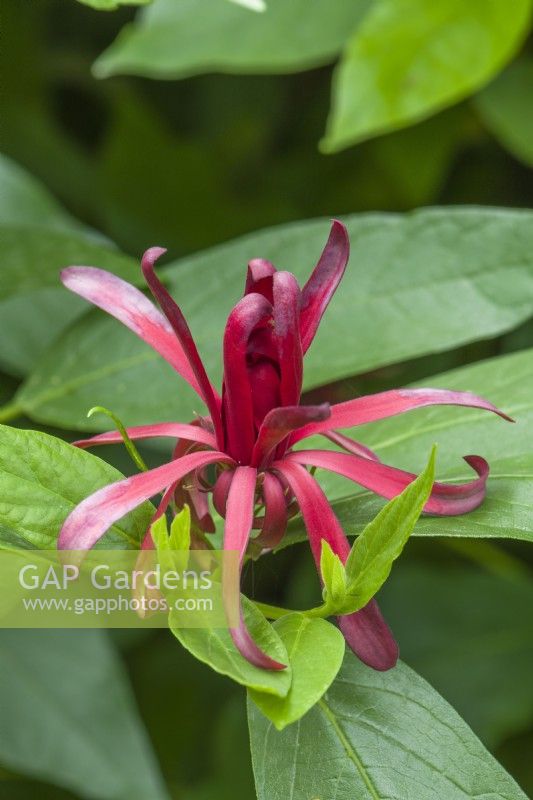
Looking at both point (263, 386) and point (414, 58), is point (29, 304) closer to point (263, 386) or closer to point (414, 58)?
point (414, 58)

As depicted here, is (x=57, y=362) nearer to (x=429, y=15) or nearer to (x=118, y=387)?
(x=118, y=387)

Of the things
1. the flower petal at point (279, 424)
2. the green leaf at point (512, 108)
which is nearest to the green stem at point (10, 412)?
the flower petal at point (279, 424)

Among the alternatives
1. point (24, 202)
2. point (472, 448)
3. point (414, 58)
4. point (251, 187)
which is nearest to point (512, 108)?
point (414, 58)

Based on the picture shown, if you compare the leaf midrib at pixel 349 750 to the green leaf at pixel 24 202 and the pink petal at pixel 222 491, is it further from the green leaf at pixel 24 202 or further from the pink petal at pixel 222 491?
the green leaf at pixel 24 202

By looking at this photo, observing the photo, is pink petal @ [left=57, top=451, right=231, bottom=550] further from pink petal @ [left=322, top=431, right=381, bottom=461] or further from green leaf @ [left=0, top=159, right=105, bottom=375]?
green leaf @ [left=0, top=159, right=105, bottom=375]

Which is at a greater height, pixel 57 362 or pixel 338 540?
pixel 338 540

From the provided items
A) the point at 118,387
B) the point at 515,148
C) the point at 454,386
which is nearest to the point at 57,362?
the point at 118,387

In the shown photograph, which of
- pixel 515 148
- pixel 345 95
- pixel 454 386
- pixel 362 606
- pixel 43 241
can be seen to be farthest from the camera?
pixel 515 148
